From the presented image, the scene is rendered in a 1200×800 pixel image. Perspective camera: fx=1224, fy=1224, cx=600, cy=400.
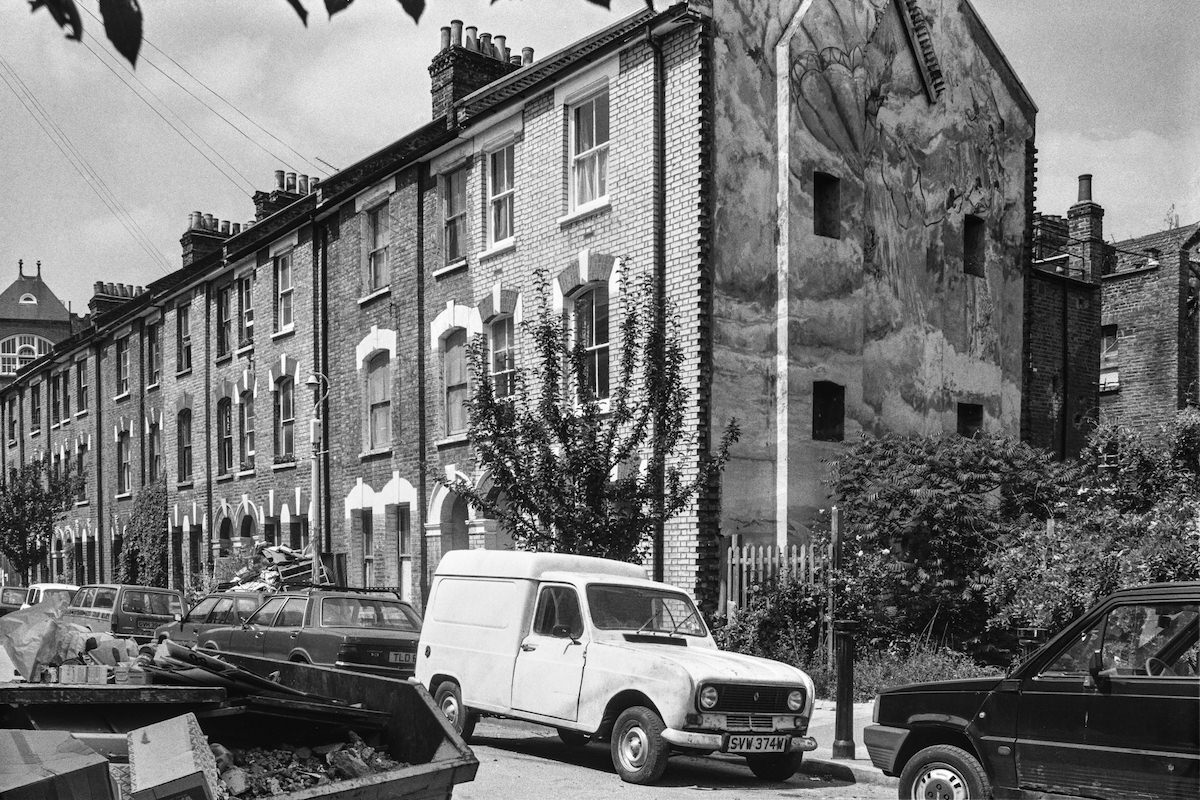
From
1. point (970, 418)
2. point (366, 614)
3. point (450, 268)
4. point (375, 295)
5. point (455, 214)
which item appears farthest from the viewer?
point (375, 295)

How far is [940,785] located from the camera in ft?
26.7

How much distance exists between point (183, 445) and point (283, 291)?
26.1ft

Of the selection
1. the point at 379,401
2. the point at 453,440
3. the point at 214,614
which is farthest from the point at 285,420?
the point at 214,614

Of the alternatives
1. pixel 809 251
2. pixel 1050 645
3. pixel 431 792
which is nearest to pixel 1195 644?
pixel 1050 645

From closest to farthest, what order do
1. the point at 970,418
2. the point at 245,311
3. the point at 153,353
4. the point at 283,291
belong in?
the point at 970,418 → the point at 283,291 → the point at 245,311 → the point at 153,353

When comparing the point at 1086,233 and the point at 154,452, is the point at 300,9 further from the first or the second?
the point at 154,452

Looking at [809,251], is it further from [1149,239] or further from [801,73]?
[1149,239]

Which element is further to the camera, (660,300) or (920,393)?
(920,393)

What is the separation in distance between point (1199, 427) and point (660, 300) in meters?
6.87

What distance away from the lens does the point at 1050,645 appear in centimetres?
768

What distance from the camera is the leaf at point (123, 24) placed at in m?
2.94

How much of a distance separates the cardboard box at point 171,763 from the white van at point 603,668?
519cm

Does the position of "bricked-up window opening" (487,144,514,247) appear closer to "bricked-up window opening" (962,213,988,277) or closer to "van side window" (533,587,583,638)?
"bricked-up window opening" (962,213,988,277)

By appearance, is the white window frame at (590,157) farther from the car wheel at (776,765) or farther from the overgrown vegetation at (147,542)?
the overgrown vegetation at (147,542)
